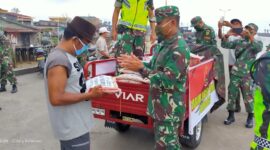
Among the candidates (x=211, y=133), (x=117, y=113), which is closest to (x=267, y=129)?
(x=117, y=113)

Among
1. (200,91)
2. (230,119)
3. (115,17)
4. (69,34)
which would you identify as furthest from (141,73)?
(230,119)

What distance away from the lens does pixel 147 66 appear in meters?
3.21

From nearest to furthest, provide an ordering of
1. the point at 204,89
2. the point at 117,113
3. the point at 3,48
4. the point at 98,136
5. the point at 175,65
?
the point at 175,65 → the point at 117,113 → the point at 204,89 → the point at 98,136 → the point at 3,48

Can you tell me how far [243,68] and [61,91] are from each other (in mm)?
4182

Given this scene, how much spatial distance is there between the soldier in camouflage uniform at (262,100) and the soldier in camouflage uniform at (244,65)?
12.3 ft

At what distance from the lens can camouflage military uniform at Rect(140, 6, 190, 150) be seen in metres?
2.84

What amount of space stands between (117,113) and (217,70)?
2.25 m

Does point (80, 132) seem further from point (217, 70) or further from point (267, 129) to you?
point (217, 70)

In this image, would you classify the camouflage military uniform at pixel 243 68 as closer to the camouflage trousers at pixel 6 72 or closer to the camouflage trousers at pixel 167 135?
the camouflage trousers at pixel 167 135

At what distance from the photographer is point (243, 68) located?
5.54m

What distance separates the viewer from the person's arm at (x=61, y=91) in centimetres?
225

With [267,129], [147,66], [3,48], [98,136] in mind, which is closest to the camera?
[267,129]

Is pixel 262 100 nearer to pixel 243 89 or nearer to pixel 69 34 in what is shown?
pixel 69 34

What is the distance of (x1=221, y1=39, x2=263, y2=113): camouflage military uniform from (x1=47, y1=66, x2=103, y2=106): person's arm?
3.94 meters
